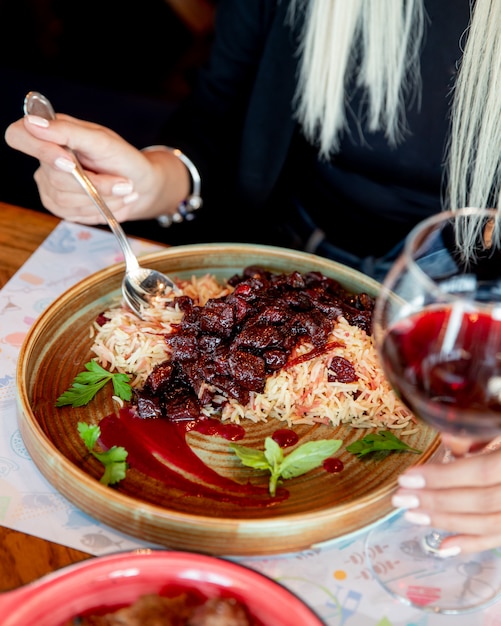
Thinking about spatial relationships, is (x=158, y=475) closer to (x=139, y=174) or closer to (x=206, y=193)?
(x=139, y=174)

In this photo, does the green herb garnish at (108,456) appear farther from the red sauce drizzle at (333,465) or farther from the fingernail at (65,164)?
the fingernail at (65,164)

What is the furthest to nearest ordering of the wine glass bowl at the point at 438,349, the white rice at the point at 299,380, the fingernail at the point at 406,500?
the white rice at the point at 299,380 → the fingernail at the point at 406,500 → the wine glass bowl at the point at 438,349

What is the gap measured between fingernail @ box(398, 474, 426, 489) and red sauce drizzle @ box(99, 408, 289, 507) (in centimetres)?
24

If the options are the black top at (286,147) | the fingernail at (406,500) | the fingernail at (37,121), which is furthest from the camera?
the black top at (286,147)

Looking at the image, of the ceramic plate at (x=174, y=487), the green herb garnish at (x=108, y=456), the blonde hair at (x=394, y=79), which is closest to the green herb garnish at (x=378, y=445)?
the ceramic plate at (x=174, y=487)

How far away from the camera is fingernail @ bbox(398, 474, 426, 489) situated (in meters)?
1.10

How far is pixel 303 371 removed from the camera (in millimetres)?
1490

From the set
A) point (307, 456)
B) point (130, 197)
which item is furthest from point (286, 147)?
point (307, 456)

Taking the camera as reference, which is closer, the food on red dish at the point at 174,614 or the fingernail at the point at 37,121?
the food on red dish at the point at 174,614

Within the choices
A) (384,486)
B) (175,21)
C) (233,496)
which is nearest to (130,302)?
(233,496)

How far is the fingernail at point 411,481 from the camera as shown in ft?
3.60

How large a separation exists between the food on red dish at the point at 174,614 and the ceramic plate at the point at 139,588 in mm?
11

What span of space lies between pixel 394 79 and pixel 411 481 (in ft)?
4.44

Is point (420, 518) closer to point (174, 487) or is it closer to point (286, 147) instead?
point (174, 487)
